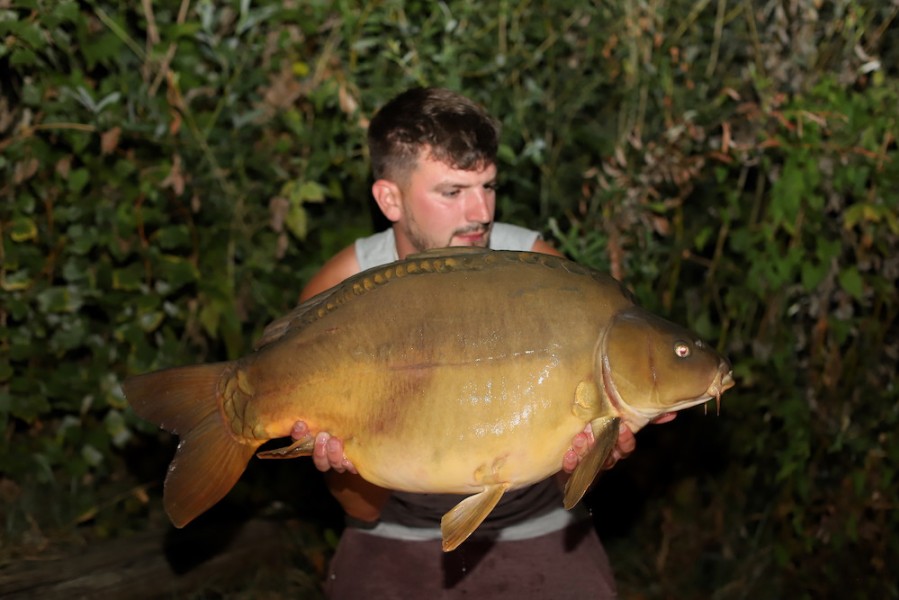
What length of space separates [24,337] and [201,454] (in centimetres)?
140

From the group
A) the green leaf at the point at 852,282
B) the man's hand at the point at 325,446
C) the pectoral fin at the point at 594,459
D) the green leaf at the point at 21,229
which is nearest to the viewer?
the pectoral fin at the point at 594,459

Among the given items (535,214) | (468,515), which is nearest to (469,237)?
(468,515)

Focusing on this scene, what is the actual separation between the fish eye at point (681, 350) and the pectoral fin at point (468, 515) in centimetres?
40

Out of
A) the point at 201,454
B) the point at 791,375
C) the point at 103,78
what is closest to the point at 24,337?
the point at 103,78

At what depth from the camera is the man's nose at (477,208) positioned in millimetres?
2613

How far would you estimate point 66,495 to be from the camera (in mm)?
3465

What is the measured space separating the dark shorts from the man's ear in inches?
32.1

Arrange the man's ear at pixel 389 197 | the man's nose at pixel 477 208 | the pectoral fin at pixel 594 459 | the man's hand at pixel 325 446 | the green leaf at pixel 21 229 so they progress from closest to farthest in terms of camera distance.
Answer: the pectoral fin at pixel 594 459, the man's hand at pixel 325 446, the man's nose at pixel 477 208, the man's ear at pixel 389 197, the green leaf at pixel 21 229

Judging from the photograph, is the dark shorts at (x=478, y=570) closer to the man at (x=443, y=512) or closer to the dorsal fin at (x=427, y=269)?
the man at (x=443, y=512)

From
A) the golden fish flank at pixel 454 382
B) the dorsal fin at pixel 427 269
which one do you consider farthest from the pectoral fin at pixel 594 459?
the dorsal fin at pixel 427 269

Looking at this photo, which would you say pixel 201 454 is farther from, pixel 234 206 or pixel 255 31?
pixel 255 31

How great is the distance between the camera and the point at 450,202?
2650 millimetres

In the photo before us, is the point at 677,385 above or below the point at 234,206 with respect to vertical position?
above

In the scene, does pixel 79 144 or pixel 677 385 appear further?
pixel 79 144
